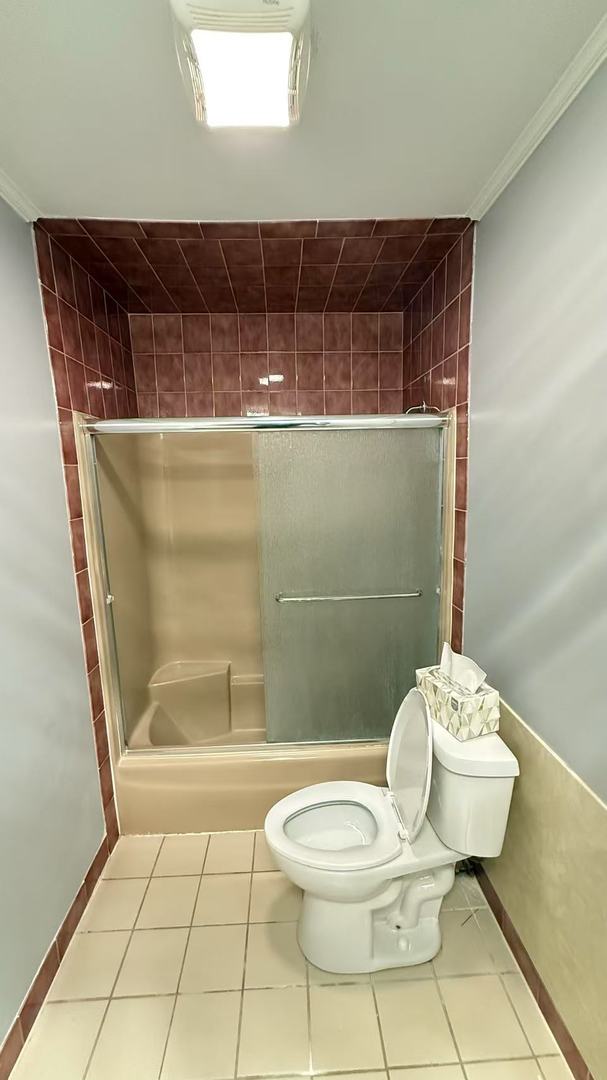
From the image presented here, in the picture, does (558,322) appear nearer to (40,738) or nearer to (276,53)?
(276,53)

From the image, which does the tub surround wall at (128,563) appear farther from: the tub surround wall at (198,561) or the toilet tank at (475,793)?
the toilet tank at (475,793)

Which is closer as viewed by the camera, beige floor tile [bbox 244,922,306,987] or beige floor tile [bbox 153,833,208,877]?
beige floor tile [bbox 244,922,306,987]

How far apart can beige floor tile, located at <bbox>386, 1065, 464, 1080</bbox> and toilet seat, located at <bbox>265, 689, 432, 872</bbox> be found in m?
0.43

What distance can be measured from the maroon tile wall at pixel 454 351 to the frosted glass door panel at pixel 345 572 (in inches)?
5.3

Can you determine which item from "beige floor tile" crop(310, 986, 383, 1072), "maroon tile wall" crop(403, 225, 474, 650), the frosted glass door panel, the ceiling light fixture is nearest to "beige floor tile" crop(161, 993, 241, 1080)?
"beige floor tile" crop(310, 986, 383, 1072)

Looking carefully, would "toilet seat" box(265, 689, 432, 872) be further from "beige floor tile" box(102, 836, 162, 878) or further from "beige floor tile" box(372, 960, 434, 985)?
"beige floor tile" box(102, 836, 162, 878)

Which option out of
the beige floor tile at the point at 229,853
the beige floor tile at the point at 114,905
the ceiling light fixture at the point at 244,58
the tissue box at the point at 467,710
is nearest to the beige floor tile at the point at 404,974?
the beige floor tile at the point at 229,853

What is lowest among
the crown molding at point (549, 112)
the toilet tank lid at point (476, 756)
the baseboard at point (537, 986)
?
the baseboard at point (537, 986)

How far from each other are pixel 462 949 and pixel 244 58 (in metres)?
2.25

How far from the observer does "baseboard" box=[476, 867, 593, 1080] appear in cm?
108

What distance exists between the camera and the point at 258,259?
5.51ft

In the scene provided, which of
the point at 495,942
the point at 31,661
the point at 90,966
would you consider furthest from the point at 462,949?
the point at 31,661

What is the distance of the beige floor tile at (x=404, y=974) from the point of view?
1302mm

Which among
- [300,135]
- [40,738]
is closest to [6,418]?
[40,738]
